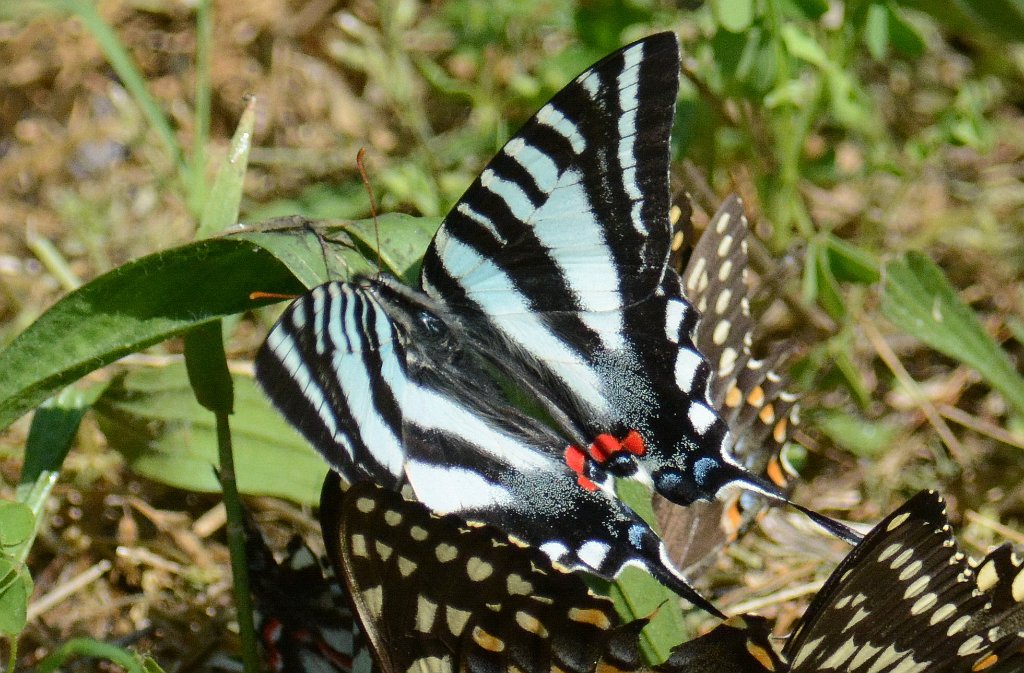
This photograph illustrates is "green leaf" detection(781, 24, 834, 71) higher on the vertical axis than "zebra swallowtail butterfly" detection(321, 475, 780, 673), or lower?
higher

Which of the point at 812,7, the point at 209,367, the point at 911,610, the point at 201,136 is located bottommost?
the point at 911,610

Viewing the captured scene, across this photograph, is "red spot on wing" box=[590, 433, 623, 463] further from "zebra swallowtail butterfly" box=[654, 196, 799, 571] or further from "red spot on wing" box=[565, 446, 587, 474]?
"zebra swallowtail butterfly" box=[654, 196, 799, 571]

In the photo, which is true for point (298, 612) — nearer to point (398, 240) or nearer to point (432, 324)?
point (432, 324)

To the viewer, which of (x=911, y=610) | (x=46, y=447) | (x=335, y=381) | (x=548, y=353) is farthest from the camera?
(x=46, y=447)

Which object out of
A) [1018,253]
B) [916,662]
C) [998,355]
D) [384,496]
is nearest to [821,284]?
[998,355]

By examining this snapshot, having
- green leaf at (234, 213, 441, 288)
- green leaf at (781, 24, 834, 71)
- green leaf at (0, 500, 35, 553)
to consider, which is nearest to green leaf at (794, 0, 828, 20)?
green leaf at (781, 24, 834, 71)

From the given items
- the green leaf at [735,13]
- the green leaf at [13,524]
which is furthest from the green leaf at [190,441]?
the green leaf at [735,13]

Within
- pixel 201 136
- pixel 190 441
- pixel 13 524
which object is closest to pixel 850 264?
pixel 190 441
